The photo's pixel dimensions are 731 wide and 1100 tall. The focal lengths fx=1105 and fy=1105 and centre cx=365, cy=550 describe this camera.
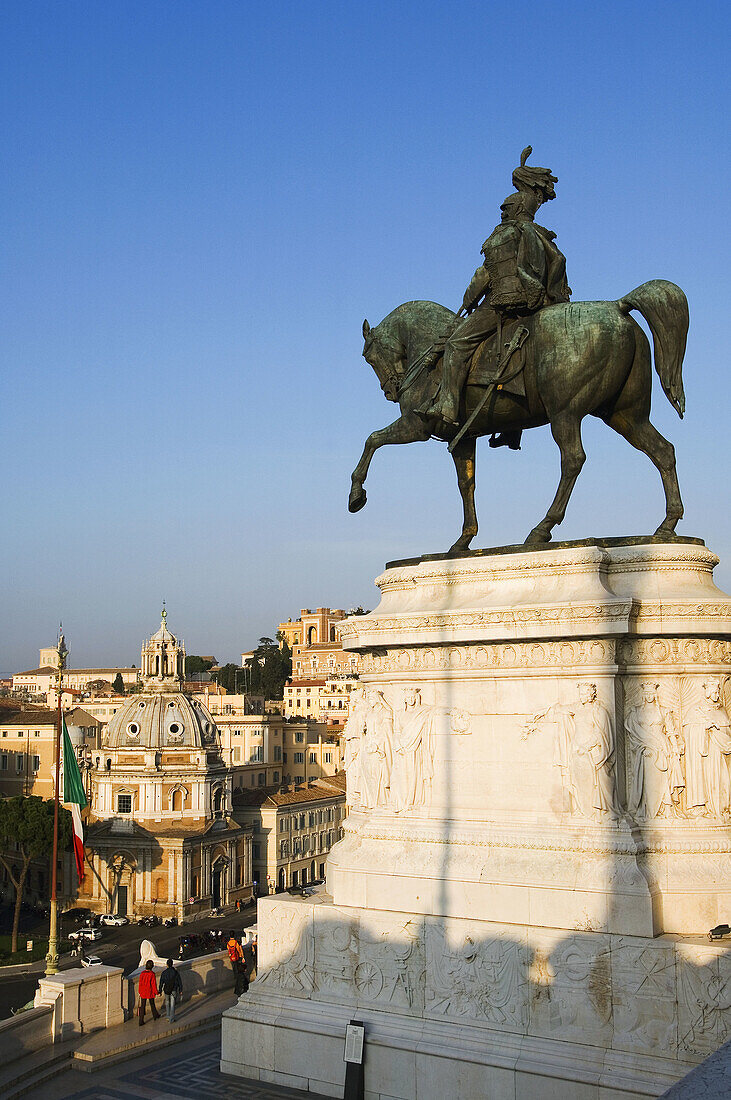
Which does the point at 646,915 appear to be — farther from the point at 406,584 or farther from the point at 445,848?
the point at 406,584

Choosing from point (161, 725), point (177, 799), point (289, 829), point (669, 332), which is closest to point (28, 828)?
point (177, 799)

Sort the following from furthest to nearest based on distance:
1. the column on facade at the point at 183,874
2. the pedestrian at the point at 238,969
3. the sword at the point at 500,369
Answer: the column on facade at the point at 183,874 < the pedestrian at the point at 238,969 < the sword at the point at 500,369

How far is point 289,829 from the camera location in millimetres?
72375

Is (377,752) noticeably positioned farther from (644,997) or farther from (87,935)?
(87,935)

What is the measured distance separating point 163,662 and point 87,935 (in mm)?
25911

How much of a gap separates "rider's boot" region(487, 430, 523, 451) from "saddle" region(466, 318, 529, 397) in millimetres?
1150

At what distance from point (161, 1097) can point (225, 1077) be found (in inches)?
39.4

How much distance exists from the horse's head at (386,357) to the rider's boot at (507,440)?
5.01ft

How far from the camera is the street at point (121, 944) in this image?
40478 mm

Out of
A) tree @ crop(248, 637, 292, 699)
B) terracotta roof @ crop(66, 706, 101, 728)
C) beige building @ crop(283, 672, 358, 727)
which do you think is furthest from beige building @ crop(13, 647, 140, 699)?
terracotta roof @ crop(66, 706, 101, 728)

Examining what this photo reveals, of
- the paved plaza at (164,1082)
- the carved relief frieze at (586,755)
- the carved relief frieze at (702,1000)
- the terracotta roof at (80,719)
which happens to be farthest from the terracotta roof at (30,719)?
the carved relief frieze at (702,1000)

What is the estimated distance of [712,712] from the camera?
12.4 m

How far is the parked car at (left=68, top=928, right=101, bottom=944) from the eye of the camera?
53.6 metres

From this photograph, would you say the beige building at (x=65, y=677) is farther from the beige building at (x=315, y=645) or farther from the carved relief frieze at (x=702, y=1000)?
the carved relief frieze at (x=702, y=1000)
